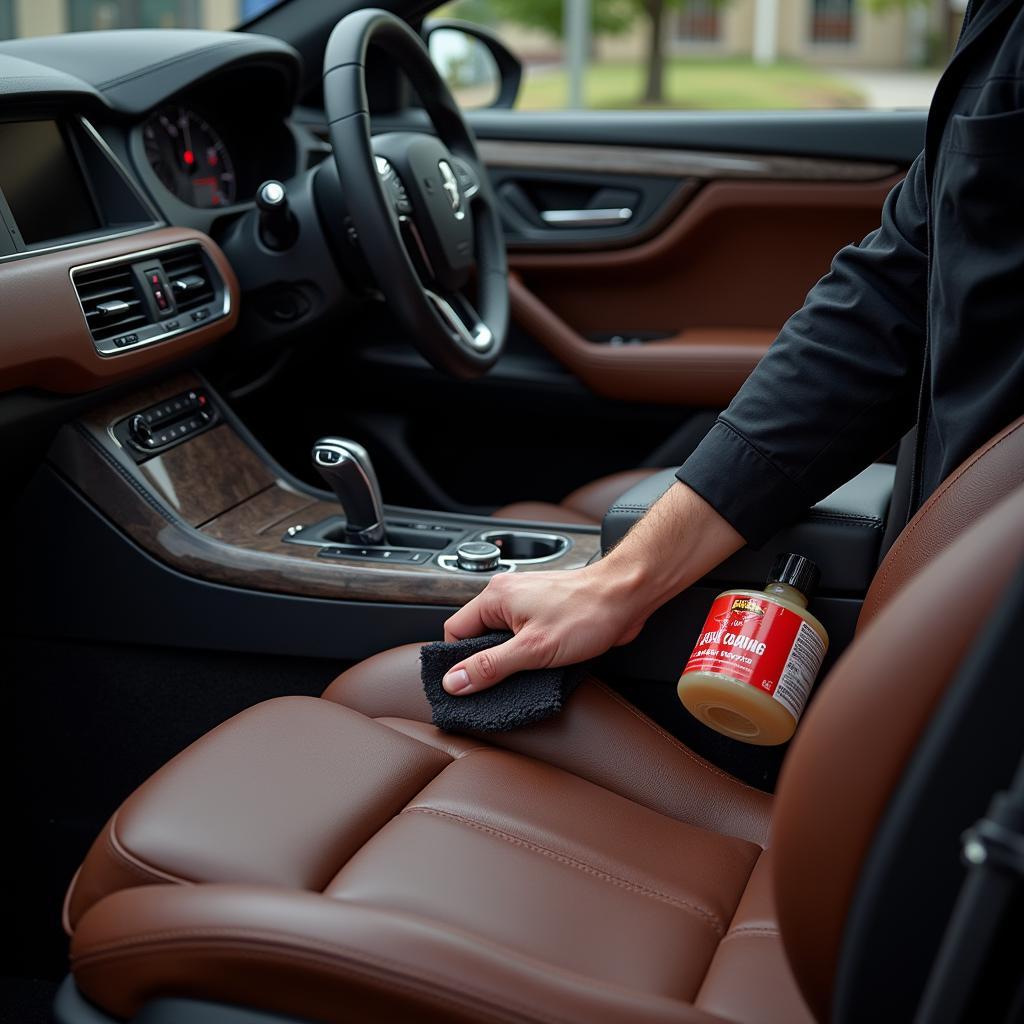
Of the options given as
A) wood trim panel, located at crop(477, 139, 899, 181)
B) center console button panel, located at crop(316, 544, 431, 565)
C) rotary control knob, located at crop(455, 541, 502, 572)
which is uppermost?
wood trim panel, located at crop(477, 139, 899, 181)

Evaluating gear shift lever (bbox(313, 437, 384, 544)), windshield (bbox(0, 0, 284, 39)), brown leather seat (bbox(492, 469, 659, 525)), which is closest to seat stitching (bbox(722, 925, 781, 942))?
gear shift lever (bbox(313, 437, 384, 544))

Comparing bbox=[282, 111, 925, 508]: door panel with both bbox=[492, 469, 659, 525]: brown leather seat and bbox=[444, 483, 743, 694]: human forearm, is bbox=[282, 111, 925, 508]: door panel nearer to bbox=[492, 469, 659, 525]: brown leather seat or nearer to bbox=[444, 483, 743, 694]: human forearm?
bbox=[492, 469, 659, 525]: brown leather seat

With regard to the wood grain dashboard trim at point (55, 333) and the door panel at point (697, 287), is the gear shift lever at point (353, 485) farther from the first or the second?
the door panel at point (697, 287)

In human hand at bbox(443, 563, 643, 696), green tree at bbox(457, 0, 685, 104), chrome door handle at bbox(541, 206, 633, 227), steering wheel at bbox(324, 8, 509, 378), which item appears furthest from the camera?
green tree at bbox(457, 0, 685, 104)

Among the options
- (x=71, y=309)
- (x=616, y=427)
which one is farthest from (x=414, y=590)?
(x=616, y=427)

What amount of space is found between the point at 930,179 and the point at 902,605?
0.53 meters

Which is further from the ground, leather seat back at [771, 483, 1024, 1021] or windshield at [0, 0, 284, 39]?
windshield at [0, 0, 284, 39]

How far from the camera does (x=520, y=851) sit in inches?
38.0

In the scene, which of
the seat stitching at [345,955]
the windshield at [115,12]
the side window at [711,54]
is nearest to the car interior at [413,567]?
the seat stitching at [345,955]

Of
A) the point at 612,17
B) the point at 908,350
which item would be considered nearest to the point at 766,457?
the point at 908,350

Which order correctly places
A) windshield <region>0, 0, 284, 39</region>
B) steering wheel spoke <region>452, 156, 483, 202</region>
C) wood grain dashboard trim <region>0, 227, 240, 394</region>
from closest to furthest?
wood grain dashboard trim <region>0, 227, 240, 394</region> < steering wheel spoke <region>452, 156, 483, 202</region> < windshield <region>0, 0, 284, 39</region>

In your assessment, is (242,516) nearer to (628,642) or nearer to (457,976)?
(628,642)

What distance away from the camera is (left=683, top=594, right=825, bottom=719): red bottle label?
3.33 feet

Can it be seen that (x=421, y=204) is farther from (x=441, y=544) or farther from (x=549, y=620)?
(x=549, y=620)
